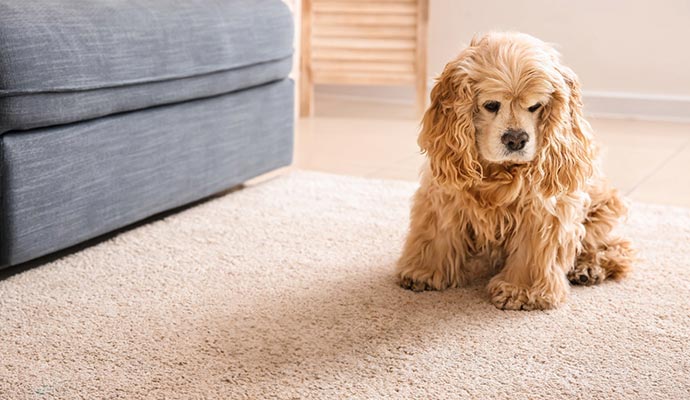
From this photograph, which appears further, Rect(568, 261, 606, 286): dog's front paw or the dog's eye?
Rect(568, 261, 606, 286): dog's front paw

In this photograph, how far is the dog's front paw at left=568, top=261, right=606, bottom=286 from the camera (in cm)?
192

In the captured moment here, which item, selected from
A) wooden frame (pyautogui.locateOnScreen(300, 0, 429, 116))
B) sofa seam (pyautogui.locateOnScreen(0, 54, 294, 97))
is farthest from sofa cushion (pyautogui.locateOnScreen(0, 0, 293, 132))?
wooden frame (pyautogui.locateOnScreen(300, 0, 429, 116))

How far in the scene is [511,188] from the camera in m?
1.73

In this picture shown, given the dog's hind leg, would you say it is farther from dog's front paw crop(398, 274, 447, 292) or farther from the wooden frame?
the wooden frame

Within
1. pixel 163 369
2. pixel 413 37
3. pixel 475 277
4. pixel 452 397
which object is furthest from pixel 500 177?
pixel 413 37

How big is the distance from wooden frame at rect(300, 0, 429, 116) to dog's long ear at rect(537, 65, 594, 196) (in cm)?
267

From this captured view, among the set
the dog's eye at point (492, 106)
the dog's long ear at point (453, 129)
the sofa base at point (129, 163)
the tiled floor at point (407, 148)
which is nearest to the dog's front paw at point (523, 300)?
the dog's long ear at point (453, 129)

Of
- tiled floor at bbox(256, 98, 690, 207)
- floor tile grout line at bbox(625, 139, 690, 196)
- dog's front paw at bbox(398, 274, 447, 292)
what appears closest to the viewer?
dog's front paw at bbox(398, 274, 447, 292)

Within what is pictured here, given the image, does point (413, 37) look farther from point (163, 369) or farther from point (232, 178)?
point (163, 369)

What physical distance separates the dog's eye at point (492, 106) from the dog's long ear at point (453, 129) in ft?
0.09

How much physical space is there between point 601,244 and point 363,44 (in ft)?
8.73

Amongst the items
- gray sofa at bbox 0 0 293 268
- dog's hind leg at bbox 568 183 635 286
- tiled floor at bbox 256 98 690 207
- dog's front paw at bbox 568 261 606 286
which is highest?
gray sofa at bbox 0 0 293 268

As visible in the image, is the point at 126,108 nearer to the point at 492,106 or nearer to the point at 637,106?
the point at 492,106

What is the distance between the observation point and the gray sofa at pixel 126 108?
179 cm
